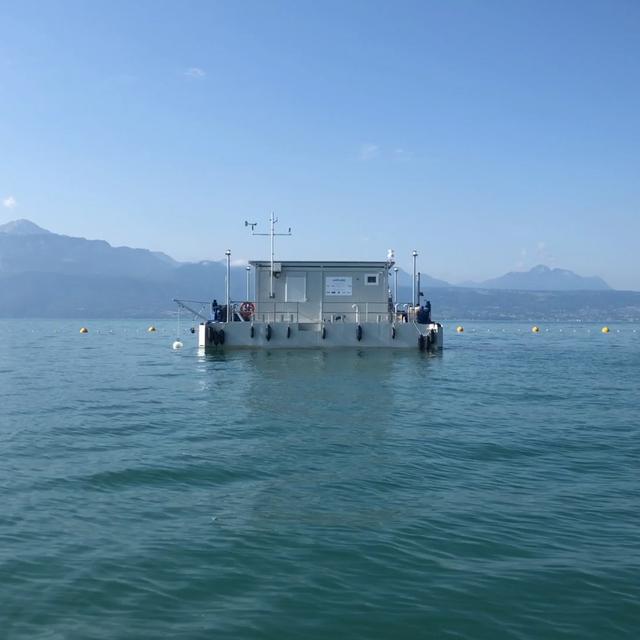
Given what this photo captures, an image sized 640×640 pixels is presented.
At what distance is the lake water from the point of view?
6234mm

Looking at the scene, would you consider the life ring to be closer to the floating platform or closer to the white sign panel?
the floating platform

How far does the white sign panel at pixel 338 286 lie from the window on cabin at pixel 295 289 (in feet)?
4.44

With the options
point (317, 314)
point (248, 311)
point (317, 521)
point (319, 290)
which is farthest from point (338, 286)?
point (317, 521)

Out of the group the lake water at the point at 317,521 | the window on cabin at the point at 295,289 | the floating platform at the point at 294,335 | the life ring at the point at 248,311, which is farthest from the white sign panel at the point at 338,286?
the lake water at the point at 317,521

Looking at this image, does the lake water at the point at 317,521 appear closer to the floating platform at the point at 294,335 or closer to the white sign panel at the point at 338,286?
the floating platform at the point at 294,335

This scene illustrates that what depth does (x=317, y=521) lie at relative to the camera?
8727mm

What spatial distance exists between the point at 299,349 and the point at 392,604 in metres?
33.2

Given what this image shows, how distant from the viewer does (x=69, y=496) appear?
9758 mm

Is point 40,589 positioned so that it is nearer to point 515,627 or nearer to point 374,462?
point 515,627

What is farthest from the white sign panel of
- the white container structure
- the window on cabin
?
the window on cabin

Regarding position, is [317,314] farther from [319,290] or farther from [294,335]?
[294,335]

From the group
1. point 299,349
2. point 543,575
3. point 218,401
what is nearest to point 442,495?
point 543,575

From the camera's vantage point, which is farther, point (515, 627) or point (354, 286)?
point (354, 286)

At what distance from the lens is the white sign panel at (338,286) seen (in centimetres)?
4038
